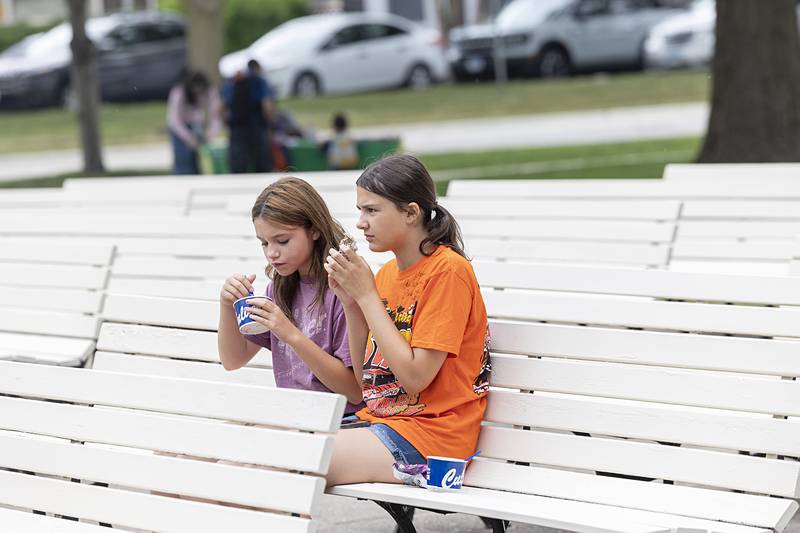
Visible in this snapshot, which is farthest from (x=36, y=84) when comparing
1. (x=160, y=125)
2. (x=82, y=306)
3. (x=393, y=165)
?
(x=393, y=165)

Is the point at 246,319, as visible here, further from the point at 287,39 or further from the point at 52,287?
the point at 287,39

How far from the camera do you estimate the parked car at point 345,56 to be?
88.4ft

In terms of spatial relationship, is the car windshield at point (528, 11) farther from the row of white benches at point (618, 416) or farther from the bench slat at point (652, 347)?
the bench slat at point (652, 347)

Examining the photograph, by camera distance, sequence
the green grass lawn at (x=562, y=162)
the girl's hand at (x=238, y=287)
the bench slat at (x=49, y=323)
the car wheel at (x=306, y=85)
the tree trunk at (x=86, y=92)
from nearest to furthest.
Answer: the girl's hand at (x=238, y=287) → the bench slat at (x=49, y=323) → the green grass lawn at (x=562, y=162) → the tree trunk at (x=86, y=92) → the car wheel at (x=306, y=85)

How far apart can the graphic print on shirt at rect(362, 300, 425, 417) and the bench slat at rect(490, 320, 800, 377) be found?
0.42m

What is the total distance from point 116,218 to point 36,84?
20.6 m

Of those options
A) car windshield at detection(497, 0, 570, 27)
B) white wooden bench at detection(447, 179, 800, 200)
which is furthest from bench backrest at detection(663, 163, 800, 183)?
car windshield at detection(497, 0, 570, 27)

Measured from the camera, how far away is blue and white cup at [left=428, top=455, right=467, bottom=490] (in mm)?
4238

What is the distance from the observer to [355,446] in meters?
4.28

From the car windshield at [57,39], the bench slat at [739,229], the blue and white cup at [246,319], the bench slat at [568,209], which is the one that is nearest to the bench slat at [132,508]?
the blue and white cup at [246,319]

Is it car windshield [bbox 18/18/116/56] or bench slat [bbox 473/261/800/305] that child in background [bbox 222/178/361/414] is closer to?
bench slat [bbox 473/261/800/305]

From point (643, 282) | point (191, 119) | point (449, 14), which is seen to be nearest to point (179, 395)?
point (643, 282)

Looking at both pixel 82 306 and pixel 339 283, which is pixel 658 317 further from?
pixel 82 306

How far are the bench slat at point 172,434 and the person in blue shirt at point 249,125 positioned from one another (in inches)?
395
